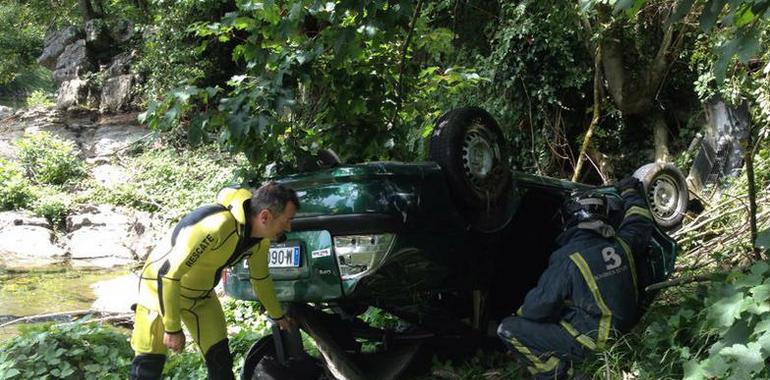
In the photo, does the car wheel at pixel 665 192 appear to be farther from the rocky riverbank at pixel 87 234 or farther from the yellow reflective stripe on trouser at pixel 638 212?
the rocky riverbank at pixel 87 234

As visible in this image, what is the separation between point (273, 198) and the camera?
10.3 feet

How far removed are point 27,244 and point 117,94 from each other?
8044 millimetres

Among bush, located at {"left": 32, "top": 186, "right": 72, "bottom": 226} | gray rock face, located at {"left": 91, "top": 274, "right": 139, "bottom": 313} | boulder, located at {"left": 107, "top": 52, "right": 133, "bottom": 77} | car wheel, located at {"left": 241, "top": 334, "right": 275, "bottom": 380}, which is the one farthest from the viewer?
boulder, located at {"left": 107, "top": 52, "right": 133, "bottom": 77}

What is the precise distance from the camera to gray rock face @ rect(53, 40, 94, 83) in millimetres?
20234

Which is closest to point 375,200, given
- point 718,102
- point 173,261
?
point 173,261

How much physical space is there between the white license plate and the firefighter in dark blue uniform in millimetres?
1150

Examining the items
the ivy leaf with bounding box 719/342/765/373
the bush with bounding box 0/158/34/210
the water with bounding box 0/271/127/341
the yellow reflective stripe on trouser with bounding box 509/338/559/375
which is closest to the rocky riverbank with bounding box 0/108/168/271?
the bush with bounding box 0/158/34/210

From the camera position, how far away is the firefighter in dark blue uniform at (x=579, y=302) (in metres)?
3.18

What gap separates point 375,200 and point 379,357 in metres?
1.16

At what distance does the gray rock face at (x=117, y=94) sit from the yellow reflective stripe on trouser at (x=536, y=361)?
1827 cm

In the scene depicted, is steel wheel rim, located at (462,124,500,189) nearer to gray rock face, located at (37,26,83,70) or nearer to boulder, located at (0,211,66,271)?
boulder, located at (0,211,66,271)

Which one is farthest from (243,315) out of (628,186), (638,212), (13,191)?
(13,191)

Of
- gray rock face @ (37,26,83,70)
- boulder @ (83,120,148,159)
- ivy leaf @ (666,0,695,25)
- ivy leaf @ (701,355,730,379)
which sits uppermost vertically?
gray rock face @ (37,26,83,70)

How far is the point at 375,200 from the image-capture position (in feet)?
10.3
